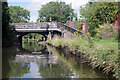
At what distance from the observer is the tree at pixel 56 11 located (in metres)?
52.8

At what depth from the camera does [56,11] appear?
53594 mm

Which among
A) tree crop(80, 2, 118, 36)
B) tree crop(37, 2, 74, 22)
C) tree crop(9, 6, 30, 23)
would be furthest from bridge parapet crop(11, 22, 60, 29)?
tree crop(9, 6, 30, 23)

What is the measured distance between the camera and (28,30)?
113 ft

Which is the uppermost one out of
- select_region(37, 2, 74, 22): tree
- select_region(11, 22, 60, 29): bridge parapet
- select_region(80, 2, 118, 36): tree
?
select_region(37, 2, 74, 22): tree

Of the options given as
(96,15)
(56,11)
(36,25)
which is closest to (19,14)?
(56,11)

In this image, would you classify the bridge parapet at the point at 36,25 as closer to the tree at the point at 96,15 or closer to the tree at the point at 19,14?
the tree at the point at 96,15

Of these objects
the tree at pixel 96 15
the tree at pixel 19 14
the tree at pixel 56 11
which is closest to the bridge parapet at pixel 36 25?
the tree at pixel 96 15

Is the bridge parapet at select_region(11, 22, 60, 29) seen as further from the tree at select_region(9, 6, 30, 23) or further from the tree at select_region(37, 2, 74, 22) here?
the tree at select_region(9, 6, 30, 23)

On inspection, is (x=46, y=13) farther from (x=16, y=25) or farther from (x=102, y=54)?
(x=102, y=54)

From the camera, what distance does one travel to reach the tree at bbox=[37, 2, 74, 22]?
5281 centimetres

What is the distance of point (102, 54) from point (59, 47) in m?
13.4

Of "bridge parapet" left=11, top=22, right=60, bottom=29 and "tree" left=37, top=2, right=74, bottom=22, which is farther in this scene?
"tree" left=37, top=2, right=74, bottom=22

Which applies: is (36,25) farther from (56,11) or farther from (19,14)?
(19,14)

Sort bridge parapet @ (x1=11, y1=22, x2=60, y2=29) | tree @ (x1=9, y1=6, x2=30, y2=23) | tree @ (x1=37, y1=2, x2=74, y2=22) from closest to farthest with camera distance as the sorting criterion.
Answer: bridge parapet @ (x1=11, y1=22, x2=60, y2=29), tree @ (x1=37, y1=2, x2=74, y2=22), tree @ (x1=9, y1=6, x2=30, y2=23)
